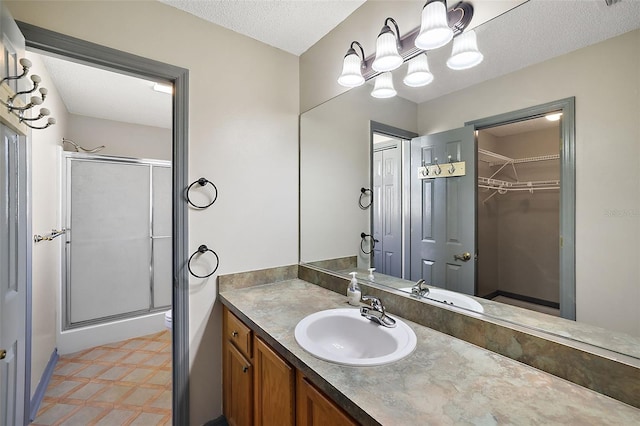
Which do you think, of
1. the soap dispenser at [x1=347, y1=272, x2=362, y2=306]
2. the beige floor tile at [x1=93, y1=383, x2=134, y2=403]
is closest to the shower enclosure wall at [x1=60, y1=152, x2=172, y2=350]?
the beige floor tile at [x1=93, y1=383, x2=134, y2=403]

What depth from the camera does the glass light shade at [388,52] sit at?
1380 mm

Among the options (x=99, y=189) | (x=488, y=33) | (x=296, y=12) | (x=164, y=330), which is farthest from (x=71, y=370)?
(x=488, y=33)

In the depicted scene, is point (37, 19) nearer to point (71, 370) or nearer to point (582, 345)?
point (582, 345)

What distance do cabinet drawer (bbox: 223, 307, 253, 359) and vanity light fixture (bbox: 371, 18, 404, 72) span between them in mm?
1467

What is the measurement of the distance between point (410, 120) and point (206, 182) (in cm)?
117

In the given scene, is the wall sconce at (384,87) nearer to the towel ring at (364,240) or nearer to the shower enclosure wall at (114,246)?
the towel ring at (364,240)

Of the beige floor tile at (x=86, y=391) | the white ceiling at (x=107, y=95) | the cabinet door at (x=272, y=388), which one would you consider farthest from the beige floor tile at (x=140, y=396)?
the white ceiling at (x=107, y=95)

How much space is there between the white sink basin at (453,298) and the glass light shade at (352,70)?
3.87 feet

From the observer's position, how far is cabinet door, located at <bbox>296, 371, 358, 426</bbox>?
2.71ft

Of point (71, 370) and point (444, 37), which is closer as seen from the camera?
point (444, 37)

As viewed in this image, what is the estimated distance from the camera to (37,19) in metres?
1.26

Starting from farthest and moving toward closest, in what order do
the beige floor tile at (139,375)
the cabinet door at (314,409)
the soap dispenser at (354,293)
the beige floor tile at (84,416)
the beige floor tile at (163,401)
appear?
1. the beige floor tile at (139,375)
2. the beige floor tile at (163,401)
3. the beige floor tile at (84,416)
4. the soap dispenser at (354,293)
5. the cabinet door at (314,409)

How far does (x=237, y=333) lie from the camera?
59.1 inches

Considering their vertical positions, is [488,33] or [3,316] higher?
[488,33]
